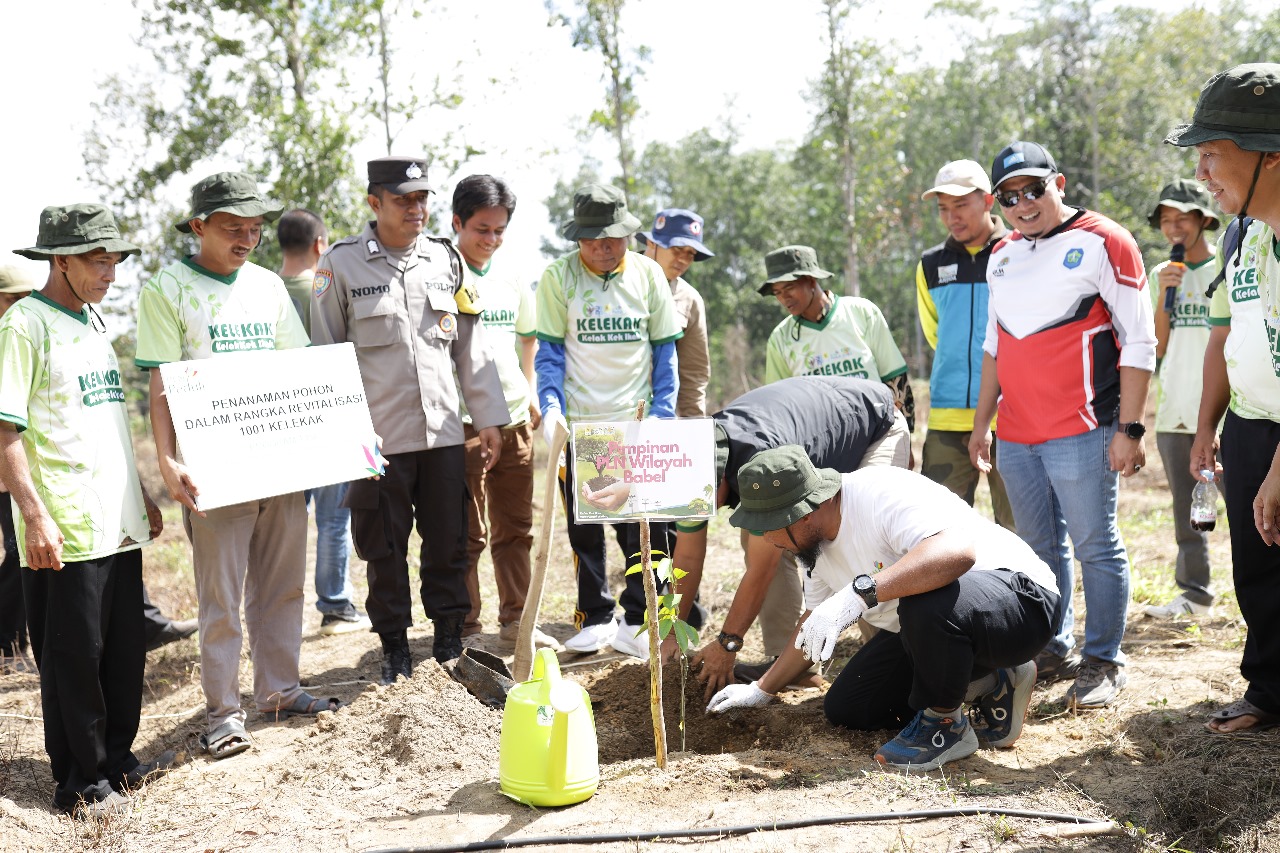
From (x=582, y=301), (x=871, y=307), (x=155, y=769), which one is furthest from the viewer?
(x=871, y=307)

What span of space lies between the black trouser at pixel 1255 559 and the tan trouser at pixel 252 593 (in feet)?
11.5

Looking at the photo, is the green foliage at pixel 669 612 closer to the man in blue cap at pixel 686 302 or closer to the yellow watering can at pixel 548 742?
the yellow watering can at pixel 548 742

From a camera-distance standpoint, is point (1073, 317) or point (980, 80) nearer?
point (1073, 317)

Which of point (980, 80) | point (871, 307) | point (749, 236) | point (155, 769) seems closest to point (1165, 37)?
point (980, 80)

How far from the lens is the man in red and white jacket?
12.5ft

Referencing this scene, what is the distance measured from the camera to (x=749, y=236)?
39125mm

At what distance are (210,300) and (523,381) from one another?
1.93m

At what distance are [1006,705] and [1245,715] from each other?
80cm

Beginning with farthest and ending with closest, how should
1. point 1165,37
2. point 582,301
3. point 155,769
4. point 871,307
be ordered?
point 1165,37 < point 871,307 < point 582,301 < point 155,769

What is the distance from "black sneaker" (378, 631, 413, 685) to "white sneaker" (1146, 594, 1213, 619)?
151 inches

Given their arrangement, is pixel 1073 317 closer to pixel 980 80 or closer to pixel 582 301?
pixel 582 301

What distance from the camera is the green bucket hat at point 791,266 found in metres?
4.98

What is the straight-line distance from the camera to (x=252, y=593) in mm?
4219

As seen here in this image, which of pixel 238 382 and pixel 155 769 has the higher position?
pixel 238 382
